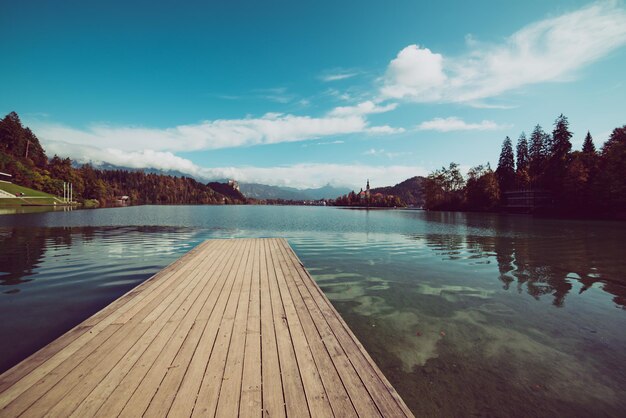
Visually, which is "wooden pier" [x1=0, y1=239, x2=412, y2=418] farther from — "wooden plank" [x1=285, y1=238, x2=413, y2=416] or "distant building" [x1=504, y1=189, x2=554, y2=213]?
"distant building" [x1=504, y1=189, x2=554, y2=213]

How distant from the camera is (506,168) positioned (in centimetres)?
9438

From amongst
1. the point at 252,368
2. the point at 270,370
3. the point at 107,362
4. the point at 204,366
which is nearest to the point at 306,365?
the point at 270,370

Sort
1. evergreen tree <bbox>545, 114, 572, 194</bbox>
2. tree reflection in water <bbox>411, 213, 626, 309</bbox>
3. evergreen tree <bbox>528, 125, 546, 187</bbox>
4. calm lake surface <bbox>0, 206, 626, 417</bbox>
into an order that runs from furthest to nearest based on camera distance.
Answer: evergreen tree <bbox>528, 125, 546, 187</bbox>, evergreen tree <bbox>545, 114, 572, 194</bbox>, tree reflection in water <bbox>411, 213, 626, 309</bbox>, calm lake surface <bbox>0, 206, 626, 417</bbox>

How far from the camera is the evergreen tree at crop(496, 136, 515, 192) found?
300 ft

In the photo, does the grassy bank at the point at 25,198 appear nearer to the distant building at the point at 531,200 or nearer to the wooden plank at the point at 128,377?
the wooden plank at the point at 128,377

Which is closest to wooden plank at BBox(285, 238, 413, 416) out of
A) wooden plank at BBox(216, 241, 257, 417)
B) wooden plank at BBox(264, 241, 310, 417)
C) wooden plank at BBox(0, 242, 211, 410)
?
wooden plank at BBox(264, 241, 310, 417)

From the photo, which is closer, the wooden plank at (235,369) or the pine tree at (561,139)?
the wooden plank at (235,369)

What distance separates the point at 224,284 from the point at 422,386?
6.17m

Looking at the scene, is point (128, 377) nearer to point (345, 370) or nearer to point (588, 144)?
point (345, 370)

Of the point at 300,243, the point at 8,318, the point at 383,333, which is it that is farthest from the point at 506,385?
the point at 300,243

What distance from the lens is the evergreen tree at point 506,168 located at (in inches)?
3603

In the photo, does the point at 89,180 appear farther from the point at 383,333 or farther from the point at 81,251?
the point at 383,333

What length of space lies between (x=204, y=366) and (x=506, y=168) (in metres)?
114

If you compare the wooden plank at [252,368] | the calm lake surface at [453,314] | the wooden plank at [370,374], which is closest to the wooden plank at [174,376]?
the wooden plank at [252,368]
